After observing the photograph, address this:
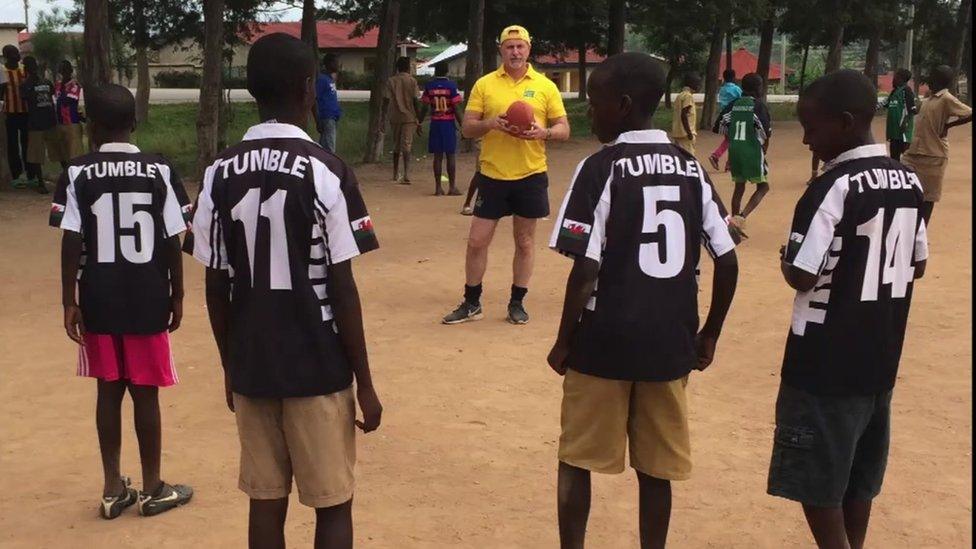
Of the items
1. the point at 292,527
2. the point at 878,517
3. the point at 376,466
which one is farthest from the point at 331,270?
the point at 878,517

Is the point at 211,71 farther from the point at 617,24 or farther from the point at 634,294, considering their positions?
the point at 617,24

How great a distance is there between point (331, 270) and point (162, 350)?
5.25ft

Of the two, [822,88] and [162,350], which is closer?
[822,88]

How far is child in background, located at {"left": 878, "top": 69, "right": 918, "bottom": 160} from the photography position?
46.0ft

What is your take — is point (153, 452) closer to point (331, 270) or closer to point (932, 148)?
point (331, 270)

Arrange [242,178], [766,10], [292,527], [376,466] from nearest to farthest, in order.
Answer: [242,178], [292,527], [376,466], [766,10]

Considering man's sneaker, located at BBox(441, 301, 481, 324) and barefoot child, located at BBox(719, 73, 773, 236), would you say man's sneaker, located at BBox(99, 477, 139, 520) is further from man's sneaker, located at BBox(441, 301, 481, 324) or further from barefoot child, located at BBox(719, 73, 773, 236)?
barefoot child, located at BBox(719, 73, 773, 236)

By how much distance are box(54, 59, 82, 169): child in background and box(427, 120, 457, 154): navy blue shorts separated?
196 inches

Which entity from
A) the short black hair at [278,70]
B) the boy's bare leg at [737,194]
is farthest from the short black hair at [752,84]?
the short black hair at [278,70]

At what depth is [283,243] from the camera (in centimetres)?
300

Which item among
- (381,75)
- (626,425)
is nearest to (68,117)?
(381,75)

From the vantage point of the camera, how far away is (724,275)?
351cm

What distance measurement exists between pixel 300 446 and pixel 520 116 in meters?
4.19

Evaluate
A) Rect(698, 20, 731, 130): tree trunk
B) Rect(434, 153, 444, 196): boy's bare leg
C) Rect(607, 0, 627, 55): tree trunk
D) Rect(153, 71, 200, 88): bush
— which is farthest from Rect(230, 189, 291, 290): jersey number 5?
Rect(153, 71, 200, 88): bush
